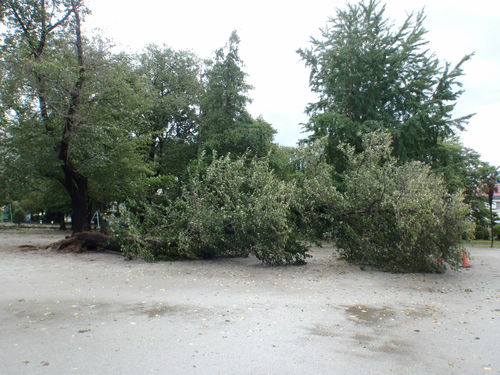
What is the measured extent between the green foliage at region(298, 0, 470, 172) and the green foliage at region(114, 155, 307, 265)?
9026 millimetres

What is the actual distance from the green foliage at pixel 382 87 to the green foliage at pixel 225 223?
9026 millimetres

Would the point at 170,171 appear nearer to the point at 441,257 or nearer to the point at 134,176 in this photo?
the point at 134,176

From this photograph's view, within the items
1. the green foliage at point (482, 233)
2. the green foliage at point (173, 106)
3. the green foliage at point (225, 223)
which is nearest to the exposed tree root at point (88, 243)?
the green foliage at point (225, 223)

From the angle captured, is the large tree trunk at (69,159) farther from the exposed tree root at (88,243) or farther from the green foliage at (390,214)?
the green foliage at (390,214)

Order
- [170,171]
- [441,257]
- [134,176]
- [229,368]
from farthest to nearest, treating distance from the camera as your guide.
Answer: [170,171], [134,176], [441,257], [229,368]

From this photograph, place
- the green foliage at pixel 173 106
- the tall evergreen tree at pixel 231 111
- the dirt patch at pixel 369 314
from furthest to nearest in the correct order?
the green foliage at pixel 173 106 < the tall evergreen tree at pixel 231 111 < the dirt patch at pixel 369 314

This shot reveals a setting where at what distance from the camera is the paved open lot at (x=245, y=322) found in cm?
459

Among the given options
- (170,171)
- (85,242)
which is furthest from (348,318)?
(170,171)

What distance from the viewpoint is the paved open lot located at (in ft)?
15.0

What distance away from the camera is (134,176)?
1783 cm

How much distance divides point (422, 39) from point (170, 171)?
16.6 metres

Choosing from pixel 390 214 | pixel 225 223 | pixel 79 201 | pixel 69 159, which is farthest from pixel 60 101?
pixel 390 214

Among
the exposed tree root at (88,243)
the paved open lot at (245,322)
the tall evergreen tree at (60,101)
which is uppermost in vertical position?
the tall evergreen tree at (60,101)

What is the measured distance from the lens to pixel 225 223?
13.5 metres
